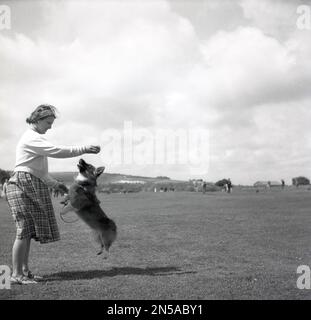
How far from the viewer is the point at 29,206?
7648 mm

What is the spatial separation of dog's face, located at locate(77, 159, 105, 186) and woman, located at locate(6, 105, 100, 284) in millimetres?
789

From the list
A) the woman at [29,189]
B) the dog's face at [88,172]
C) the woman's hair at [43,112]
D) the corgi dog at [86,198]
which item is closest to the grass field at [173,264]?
the woman at [29,189]

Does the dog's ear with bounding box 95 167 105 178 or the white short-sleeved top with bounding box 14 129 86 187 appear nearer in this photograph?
the dog's ear with bounding box 95 167 105 178

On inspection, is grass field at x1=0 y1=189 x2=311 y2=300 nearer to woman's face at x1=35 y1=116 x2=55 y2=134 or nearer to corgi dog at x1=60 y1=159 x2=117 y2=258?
corgi dog at x1=60 y1=159 x2=117 y2=258

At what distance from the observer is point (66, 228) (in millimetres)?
16250

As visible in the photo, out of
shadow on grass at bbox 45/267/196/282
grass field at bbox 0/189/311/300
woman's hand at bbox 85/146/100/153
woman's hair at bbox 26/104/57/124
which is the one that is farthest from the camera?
shadow on grass at bbox 45/267/196/282

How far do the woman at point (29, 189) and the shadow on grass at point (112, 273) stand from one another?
52 centimetres

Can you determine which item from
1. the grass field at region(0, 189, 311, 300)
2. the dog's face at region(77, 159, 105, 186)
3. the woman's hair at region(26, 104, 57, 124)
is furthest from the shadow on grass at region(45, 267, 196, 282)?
the woman's hair at region(26, 104, 57, 124)

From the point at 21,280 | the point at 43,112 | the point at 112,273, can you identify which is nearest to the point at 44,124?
the point at 43,112

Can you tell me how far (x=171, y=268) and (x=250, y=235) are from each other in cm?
589

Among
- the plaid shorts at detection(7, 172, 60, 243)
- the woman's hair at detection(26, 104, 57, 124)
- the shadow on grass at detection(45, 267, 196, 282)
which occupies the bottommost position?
the shadow on grass at detection(45, 267, 196, 282)

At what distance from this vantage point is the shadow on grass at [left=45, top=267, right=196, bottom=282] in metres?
8.05

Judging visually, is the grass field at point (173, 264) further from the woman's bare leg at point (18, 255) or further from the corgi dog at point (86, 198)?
the corgi dog at point (86, 198)
